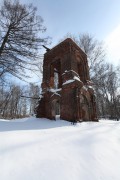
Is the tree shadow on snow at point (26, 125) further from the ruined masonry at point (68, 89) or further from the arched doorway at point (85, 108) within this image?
the arched doorway at point (85, 108)

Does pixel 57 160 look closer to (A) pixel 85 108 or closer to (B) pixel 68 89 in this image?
(B) pixel 68 89

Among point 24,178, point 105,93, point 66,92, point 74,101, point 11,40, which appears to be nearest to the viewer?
point 24,178

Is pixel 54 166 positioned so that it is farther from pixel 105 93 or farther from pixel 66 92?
pixel 105 93

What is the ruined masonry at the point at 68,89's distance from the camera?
10539mm

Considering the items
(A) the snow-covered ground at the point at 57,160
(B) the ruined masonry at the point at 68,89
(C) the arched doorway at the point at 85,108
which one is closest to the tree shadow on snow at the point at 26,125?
(B) the ruined masonry at the point at 68,89

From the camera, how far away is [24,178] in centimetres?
299

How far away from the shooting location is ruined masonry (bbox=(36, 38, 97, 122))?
10539mm

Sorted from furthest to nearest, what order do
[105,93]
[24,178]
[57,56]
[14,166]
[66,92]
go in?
[105,93] < [57,56] < [66,92] < [14,166] < [24,178]

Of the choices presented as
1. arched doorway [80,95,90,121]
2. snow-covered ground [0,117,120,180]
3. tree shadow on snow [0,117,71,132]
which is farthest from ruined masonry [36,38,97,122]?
snow-covered ground [0,117,120,180]

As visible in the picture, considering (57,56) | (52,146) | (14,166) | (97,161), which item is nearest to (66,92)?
(57,56)

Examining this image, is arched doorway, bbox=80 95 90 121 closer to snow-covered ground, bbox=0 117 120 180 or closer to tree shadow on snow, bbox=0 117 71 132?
tree shadow on snow, bbox=0 117 71 132

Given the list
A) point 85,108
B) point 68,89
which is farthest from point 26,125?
point 85,108

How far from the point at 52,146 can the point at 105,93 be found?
25211mm

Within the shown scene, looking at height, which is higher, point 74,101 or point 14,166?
point 74,101
